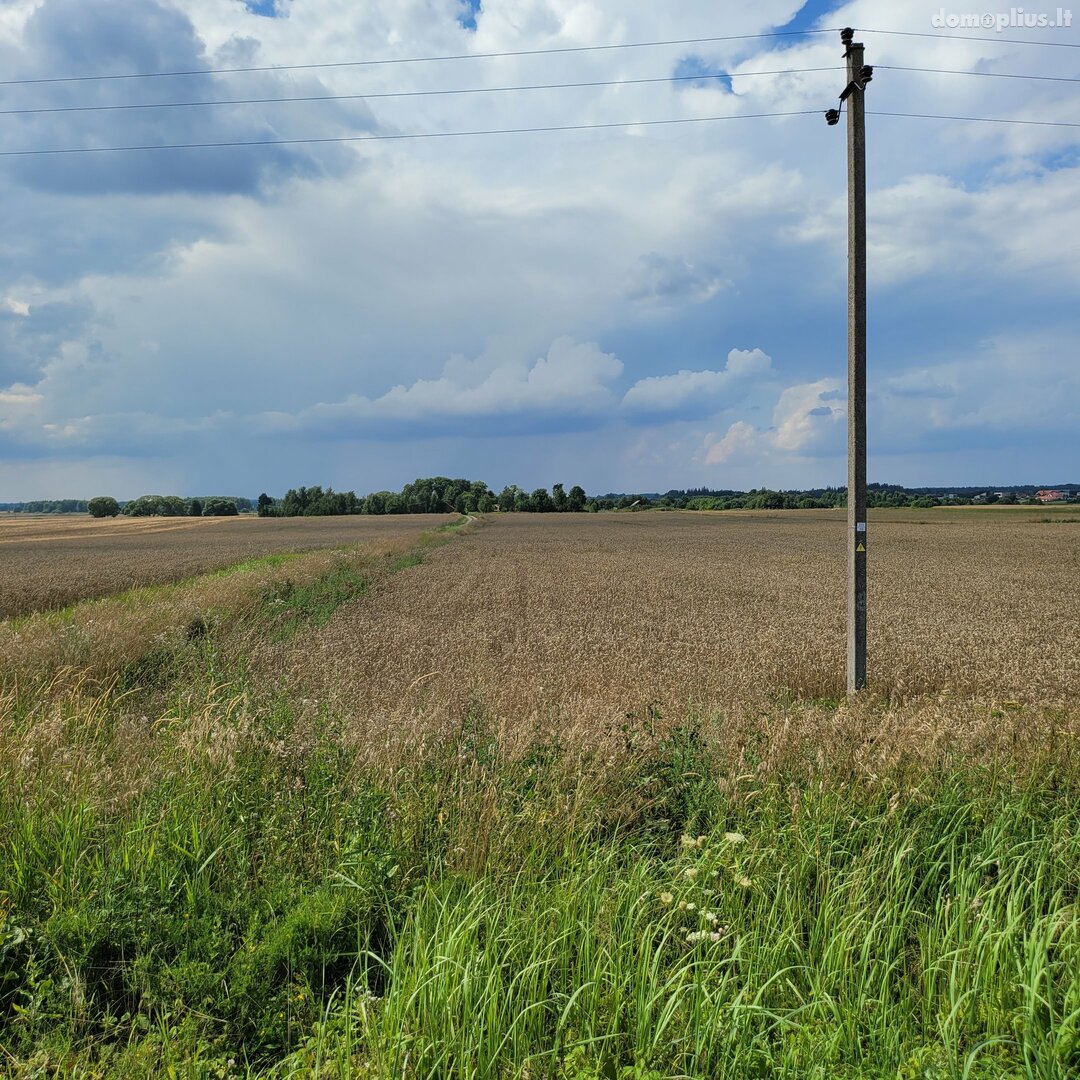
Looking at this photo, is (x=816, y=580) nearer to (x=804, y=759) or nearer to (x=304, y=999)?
(x=804, y=759)

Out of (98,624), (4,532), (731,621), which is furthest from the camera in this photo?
(4,532)

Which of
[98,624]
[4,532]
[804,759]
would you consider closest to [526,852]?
[804,759]

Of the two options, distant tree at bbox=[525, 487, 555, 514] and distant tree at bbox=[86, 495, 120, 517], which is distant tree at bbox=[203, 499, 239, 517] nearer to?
distant tree at bbox=[86, 495, 120, 517]

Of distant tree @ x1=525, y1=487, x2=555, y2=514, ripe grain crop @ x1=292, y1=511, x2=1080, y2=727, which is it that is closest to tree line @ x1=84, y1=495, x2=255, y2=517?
distant tree @ x1=525, y1=487, x2=555, y2=514

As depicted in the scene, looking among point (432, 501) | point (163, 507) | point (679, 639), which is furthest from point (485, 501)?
point (679, 639)

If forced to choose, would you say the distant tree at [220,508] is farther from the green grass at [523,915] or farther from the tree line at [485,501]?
the green grass at [523,915]

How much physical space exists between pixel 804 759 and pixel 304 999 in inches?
156

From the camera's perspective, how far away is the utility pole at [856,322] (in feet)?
29.7

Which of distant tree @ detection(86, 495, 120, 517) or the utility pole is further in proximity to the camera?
distant tree @ detection(86, 495, 120, 517)

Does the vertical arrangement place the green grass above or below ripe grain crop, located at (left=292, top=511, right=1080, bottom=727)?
above

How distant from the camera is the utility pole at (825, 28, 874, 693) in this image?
9.05 meters

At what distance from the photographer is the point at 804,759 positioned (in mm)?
5723

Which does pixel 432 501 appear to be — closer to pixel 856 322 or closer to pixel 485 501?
pixel 485 501

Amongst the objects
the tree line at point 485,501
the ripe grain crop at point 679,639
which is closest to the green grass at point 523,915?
the ripe grain crop at point 679,639
